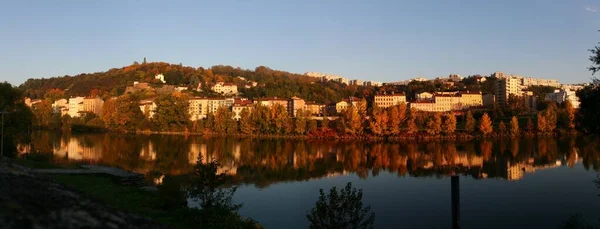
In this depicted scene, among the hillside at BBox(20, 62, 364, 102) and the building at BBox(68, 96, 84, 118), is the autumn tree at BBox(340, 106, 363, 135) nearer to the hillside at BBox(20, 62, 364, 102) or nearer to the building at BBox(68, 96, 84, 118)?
the hillside at BBox(20, 62, 364, 102)

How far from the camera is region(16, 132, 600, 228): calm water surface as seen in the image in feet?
55.1

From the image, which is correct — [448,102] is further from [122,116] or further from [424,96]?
[122,116]

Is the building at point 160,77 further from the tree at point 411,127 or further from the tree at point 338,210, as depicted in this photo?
the tree at point 338,210

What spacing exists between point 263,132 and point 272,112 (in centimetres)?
348

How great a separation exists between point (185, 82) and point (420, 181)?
115424 mm

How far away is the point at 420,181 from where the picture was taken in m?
25.3

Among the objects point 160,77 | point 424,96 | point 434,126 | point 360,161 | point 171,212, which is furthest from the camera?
point 160,77

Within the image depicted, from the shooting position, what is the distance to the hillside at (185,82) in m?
114

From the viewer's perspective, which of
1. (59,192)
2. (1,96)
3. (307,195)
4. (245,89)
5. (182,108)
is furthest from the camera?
(245,89)

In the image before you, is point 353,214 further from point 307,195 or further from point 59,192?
point 307,195

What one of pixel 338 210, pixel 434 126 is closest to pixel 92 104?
pixel 434 126

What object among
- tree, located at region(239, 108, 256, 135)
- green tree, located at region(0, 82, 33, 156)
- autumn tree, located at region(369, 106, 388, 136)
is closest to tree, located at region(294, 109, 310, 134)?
tree, located at region(239, 108, 256, 135)

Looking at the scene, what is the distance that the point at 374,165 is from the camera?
33375 millimetres

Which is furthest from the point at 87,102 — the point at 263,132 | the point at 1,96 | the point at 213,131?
the point at 1,96
